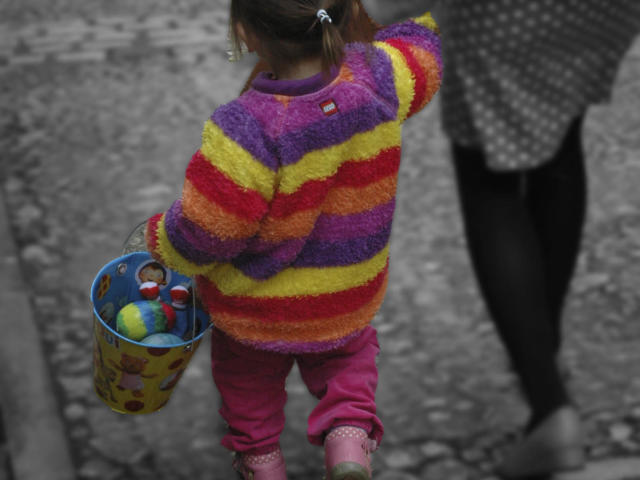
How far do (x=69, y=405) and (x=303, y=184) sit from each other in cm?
169

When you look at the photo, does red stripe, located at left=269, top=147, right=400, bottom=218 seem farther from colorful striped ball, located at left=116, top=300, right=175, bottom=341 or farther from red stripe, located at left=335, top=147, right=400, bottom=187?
colorful striped ball, located at left=116, top=300, right=175, bottom=341

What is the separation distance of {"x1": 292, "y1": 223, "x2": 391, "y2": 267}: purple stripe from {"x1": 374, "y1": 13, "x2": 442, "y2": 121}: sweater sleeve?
0.27 meters

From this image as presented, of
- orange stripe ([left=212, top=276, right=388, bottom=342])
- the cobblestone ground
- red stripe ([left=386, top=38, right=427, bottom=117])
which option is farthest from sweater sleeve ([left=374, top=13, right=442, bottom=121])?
the cobblestone ground

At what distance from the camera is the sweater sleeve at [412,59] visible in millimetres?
2035

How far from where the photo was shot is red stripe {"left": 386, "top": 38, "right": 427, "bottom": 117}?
81.2 inches

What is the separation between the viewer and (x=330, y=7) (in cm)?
183

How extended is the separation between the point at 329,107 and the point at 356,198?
0.20m

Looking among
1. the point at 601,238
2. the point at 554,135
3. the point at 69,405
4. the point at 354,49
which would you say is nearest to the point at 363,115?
the point at 354,49

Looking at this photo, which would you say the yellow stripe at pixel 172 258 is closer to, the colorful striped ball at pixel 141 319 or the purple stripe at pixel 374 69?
the colorful striped ball at pixel 141 319

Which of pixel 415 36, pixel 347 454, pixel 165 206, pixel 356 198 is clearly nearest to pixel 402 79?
pixel 415 36

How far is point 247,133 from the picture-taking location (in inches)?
71.9

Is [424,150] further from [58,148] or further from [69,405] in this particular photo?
[69,405]

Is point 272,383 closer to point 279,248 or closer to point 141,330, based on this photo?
point 141,330

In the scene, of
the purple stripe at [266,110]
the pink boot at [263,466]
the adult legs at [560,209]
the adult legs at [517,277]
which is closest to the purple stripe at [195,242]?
the purple stripe at [266,110]
